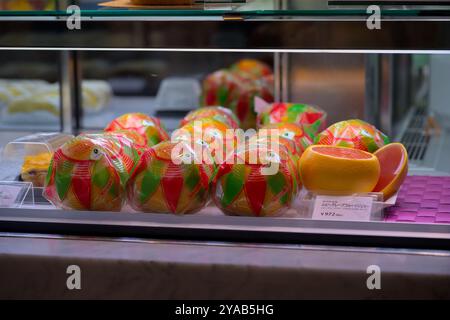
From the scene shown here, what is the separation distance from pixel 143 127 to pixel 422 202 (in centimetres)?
60

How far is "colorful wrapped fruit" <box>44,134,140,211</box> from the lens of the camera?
4.43 ft

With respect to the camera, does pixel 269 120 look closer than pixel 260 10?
No

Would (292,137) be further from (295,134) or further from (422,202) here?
(422,202)

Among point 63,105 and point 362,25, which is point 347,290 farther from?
point 63,105

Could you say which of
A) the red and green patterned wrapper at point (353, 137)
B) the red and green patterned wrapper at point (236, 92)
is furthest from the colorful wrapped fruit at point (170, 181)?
the red and green patterned wrapper at point (236, 92)

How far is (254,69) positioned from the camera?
8.24 ft

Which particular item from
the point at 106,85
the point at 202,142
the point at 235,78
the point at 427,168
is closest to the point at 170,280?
the point at 202,142

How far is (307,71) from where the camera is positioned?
2.54 meters

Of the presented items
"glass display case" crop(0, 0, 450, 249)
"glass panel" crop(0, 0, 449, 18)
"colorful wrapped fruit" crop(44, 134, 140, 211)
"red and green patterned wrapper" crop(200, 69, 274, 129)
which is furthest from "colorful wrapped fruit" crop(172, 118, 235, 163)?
"red and green patterned wrapper" crop(200, 69, 274, 129)

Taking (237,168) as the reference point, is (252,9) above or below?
above

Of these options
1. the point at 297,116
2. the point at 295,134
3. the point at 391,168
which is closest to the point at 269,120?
the point at 297,116

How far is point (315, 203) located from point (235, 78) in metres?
1.15
